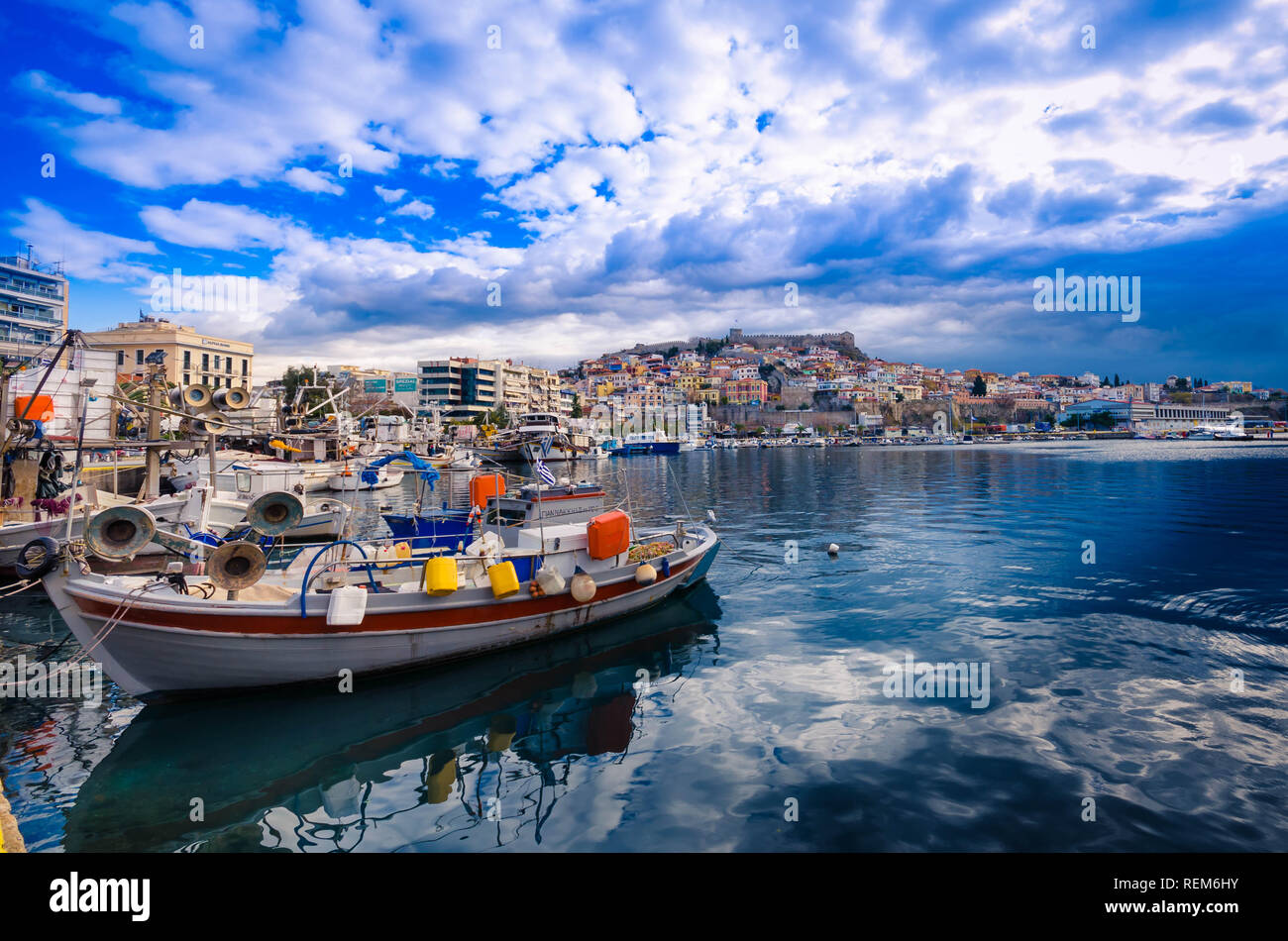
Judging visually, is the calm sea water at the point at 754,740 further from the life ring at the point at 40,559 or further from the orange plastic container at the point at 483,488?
the orange plastic container at the point at 483,488

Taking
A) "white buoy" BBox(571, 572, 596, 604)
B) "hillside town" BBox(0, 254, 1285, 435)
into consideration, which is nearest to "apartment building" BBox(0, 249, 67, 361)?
"hillside town" BBox(0, 254, 1285, 435)

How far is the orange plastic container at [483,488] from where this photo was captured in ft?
39.2

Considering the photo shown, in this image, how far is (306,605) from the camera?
7074mm

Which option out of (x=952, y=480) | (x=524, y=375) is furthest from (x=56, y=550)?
(x=524, y=375)

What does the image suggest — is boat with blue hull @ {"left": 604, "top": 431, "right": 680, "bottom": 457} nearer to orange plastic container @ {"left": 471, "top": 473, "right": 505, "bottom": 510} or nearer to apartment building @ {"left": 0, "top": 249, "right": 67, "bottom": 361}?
apartment building @ {"left": 0, "top": 249, "right": 67, "bottom": 361}

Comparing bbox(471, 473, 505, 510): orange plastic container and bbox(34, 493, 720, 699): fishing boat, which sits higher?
bbox(471, 473, 505, 510): orange plastic container

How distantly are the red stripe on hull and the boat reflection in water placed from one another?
69 centimetres

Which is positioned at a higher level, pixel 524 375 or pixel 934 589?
pixel 524 375

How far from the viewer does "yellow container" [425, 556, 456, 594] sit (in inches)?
302

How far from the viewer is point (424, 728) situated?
6699mm

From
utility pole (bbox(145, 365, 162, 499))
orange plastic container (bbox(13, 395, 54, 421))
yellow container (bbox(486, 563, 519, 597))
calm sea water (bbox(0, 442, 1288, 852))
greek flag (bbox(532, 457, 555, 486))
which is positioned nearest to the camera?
calm sea water (bbox(0, 442, 1288, 852))
